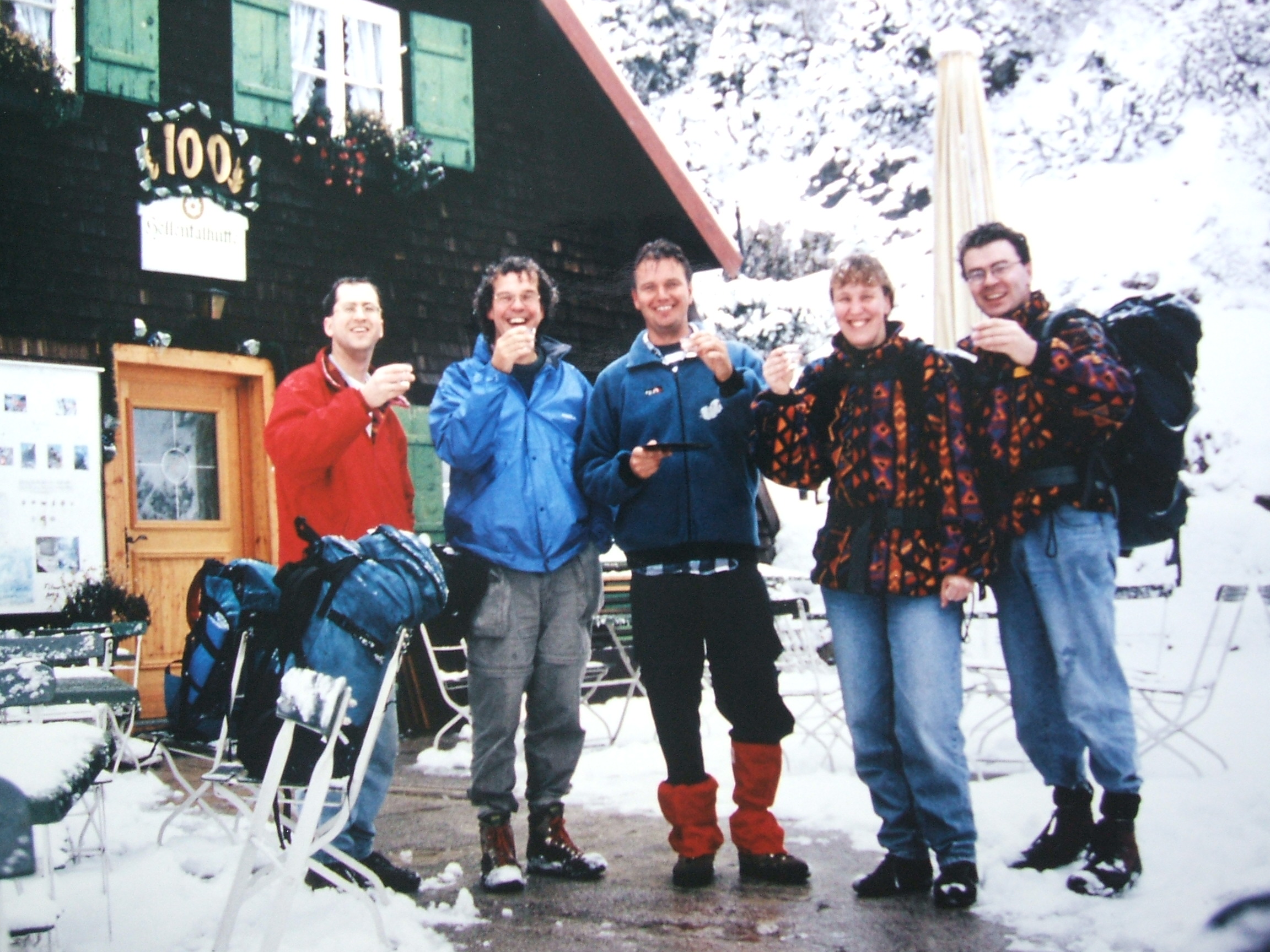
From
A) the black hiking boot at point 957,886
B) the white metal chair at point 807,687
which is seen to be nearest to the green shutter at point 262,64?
the white metal chair at point 807,687

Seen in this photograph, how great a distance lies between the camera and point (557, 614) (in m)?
3.33

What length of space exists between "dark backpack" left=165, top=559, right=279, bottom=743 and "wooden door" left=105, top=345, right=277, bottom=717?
404 centimetres

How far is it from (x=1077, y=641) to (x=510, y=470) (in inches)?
62.0

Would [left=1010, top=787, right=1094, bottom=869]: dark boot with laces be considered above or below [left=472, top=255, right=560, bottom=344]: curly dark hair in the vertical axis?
below

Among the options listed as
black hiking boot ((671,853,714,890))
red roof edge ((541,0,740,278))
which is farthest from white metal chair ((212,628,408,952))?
red roof edge ((541,0,740,278))

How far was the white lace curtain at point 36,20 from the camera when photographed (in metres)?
6.67

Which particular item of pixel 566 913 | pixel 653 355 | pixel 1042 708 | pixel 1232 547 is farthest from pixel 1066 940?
pixel 1232 547

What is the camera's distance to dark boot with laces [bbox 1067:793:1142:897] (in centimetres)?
276

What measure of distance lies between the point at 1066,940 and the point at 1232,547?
3.90m

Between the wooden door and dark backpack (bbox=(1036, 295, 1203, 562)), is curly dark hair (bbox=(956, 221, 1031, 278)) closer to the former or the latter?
dark backpack (bbox=(1036, 295, 1203, 562))

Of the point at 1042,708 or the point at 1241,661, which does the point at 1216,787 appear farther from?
the point at 1241,661

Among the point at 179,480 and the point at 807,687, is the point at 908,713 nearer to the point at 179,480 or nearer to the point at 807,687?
the point at 807,687

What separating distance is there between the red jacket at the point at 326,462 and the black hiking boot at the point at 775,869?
54.1 inches

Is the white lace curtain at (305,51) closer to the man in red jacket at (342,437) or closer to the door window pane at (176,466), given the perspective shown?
the door window pane at (176,466)
